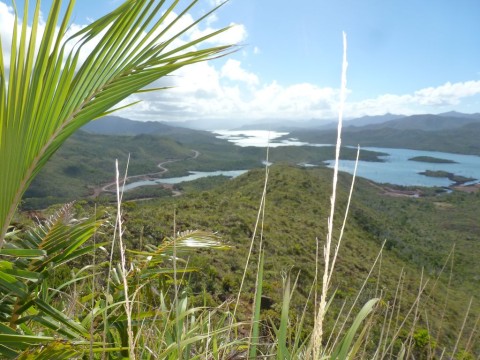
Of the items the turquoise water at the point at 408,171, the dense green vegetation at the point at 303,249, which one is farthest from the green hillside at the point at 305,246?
the turquoise water at the point at 408,171

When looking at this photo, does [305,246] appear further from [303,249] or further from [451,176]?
[451,176]

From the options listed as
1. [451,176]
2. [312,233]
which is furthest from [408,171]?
[312,233]

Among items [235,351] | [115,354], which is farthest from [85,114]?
[235,351]

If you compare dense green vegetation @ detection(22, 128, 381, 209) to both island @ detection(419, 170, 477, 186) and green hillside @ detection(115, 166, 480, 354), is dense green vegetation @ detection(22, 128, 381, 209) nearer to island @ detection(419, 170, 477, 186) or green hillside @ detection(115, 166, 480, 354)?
island @ detection(419, 170, 477, 186)

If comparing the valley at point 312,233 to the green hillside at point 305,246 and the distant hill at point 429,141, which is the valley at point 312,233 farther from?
the distant hill at point 429,141

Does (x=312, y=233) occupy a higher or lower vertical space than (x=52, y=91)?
lower

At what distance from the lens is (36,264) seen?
108 cm

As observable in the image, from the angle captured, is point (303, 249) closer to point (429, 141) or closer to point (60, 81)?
point (60, 81)

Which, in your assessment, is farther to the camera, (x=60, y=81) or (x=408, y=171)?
(x=408, y=171)

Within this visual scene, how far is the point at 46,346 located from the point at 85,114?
0.67m

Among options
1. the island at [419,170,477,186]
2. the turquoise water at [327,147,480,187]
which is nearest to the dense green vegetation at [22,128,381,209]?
the turquoise water at [327,147,480,187]

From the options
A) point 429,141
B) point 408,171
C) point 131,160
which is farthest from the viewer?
point 429,141

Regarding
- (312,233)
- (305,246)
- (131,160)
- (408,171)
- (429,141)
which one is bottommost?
(131,160)

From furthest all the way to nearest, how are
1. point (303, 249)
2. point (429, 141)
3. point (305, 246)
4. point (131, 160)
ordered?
point (429, 141)
point (131, 160)
point (305, 246)
point (303, 249)
